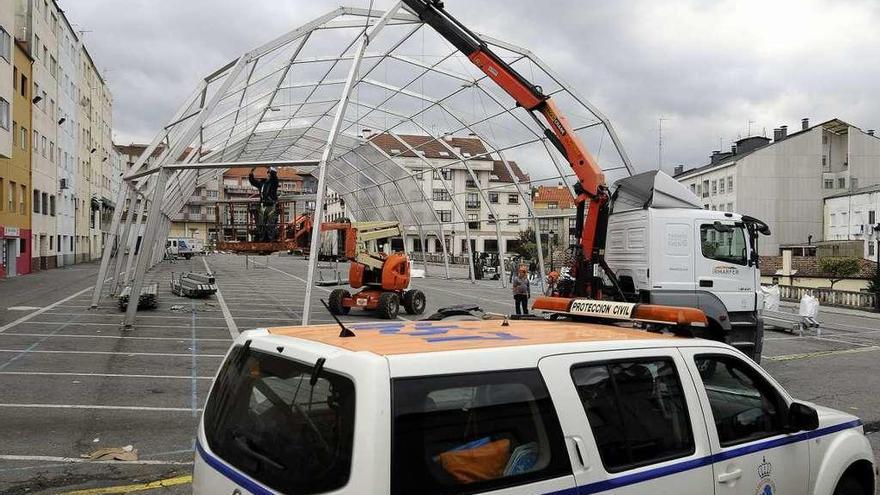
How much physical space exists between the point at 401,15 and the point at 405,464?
19.0 metres

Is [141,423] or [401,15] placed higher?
[401,15]

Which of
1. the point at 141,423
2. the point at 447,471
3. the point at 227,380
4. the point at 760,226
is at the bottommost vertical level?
the point at 141,423

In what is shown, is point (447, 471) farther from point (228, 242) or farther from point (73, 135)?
point (73, 135)

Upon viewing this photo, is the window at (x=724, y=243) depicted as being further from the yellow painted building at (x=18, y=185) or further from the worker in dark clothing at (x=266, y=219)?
the yellow painted building at (x=18, y=185)

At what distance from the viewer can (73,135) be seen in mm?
52250

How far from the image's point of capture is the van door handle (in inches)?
140

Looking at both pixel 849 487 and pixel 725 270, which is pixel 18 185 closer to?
pixel 725 270

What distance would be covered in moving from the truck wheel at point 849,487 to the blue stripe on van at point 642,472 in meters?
0.38

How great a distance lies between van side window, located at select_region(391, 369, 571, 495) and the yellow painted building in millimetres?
36264

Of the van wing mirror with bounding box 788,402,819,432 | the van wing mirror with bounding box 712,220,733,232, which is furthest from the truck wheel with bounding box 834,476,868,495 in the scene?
the van wing mirror with bounding box 712,220,733,232

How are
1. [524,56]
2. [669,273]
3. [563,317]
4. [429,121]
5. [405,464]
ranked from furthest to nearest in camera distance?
1. [429,121]
2. [524,56]
3. [669,273]
4. [563,317]
5. [405,464]

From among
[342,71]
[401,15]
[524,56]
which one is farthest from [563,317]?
[342,71]

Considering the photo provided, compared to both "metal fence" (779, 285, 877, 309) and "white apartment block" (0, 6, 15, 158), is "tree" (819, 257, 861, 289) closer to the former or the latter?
"metal fence" (779, 285, 877, 309)

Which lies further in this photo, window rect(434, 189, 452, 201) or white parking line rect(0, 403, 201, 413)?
window rect(434, 189, 452, 201)
